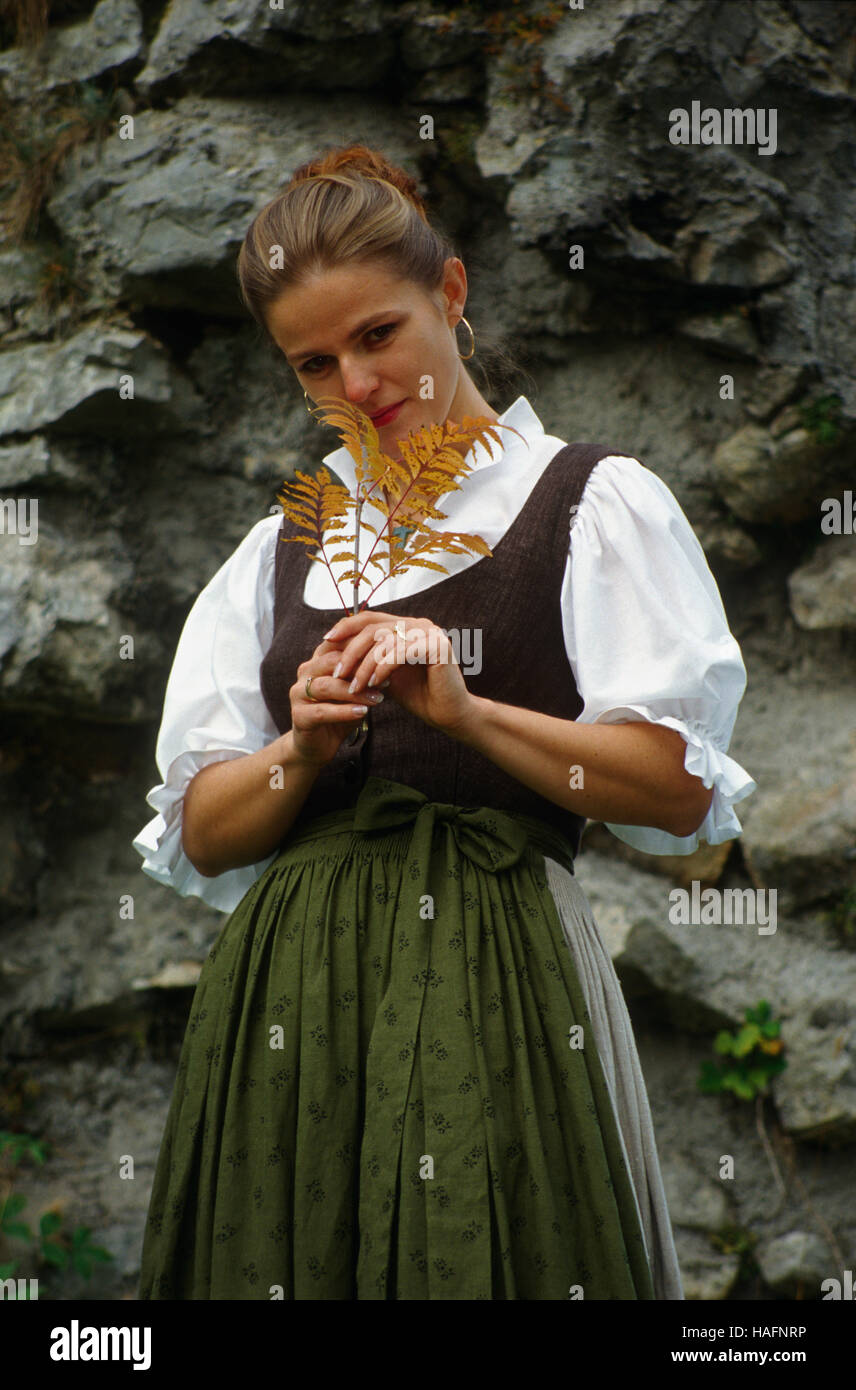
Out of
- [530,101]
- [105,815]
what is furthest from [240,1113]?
[530,101]

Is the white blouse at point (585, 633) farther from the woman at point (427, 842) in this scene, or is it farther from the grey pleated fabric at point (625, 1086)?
the grey pleated fabric at point (625, 1086)

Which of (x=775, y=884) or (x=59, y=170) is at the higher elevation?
(x=59, y=170)

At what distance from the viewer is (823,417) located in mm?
2492

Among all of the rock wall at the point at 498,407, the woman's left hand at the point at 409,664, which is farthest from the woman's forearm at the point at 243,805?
the rock wall at the point at 498,407

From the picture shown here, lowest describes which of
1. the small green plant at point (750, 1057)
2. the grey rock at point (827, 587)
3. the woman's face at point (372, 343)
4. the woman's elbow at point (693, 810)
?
the small green plant at point (750, 1057)

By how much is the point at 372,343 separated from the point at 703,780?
26.6 inches

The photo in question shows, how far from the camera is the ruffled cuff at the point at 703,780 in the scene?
→ 1261mm

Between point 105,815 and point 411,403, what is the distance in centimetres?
160

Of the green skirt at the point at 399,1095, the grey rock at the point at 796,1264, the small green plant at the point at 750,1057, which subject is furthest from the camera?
the small green plant at the point at 750,1057

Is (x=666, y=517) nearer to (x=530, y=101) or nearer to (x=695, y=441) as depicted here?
(x=695, y=441)

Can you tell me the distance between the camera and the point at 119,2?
108 inches

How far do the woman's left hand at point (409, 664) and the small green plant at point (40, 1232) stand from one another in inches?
67.5

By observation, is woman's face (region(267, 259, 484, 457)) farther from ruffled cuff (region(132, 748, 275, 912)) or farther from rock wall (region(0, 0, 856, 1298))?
rock wall (region(0, 0, 856, 1298))

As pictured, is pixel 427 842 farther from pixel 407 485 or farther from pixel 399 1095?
pixel 407 485
